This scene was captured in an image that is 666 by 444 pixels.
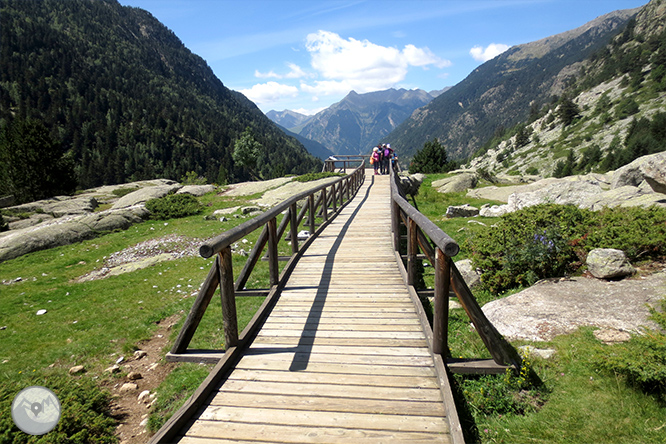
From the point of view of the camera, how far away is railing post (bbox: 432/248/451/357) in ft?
11.2

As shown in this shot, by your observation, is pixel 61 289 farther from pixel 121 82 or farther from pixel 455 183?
pixel 121 82


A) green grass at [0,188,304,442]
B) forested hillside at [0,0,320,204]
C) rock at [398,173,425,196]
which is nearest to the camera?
green grass at [0,188,304,442]

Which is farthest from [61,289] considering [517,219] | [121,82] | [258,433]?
[121,82]

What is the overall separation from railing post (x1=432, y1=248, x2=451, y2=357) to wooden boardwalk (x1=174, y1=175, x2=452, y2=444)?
0.23 m

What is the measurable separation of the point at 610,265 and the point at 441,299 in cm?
398

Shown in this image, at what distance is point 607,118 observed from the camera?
8631cm

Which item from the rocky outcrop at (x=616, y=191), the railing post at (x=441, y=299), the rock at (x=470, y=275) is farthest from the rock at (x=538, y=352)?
the rocky outcrop at (x=616, y=191)

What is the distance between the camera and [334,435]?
111 inches

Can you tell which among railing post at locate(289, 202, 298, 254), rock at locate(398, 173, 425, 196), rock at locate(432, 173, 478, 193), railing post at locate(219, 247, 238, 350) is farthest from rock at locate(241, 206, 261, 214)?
railing post at locate(219, 247, 238, 350)

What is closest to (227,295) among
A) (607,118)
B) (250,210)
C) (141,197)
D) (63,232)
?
(250,210)

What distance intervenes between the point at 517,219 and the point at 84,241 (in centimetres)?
1727

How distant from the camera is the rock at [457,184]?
2177cm

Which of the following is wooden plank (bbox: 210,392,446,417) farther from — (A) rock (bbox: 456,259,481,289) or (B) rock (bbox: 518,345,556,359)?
(A) rock (bbox: 456,259,481,289)

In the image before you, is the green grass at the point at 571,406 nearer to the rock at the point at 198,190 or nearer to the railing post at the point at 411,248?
the railing post at the point at 411,248
